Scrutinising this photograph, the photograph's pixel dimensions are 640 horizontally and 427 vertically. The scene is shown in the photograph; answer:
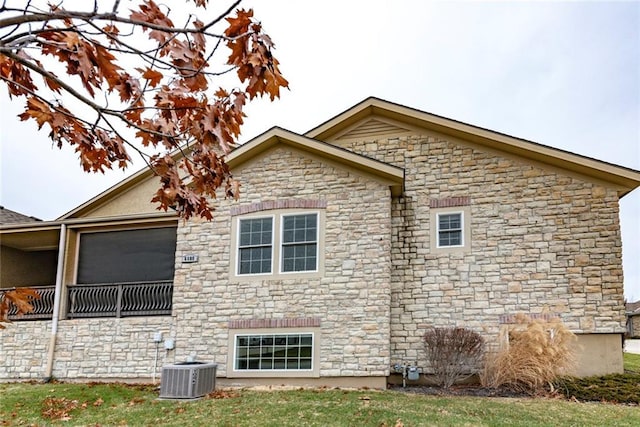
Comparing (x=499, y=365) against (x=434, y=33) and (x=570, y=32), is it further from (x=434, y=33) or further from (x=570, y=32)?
(x=570, y=32)

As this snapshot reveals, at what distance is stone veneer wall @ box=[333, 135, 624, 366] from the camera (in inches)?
496

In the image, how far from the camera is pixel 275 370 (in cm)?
1279

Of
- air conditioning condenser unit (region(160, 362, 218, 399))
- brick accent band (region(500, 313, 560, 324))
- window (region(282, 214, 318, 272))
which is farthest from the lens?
window (region(282, 214, 318, 272))

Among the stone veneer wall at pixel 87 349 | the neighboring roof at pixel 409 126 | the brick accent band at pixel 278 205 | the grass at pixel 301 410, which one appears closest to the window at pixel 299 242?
the brick accent band at pixel 278 205

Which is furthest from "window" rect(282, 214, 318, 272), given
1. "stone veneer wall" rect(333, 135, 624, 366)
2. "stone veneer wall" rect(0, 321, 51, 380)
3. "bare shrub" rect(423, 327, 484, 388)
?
"stone veneer wall" rect(0, 321, 51, 380)

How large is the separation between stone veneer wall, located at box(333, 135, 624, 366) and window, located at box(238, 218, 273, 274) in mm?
Answer: 2846

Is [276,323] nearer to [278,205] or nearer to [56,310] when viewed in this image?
[278,205]

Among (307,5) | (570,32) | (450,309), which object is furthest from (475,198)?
(307,5)

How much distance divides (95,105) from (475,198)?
35.1 feet

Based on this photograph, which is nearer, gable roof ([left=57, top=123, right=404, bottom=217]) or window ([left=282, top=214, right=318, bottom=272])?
gable roof ([left=57, top=123, right=404, bottom=217])

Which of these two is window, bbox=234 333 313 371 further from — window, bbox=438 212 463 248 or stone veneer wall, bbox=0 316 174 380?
window, bbox=438 212 463 248

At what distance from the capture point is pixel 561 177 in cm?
1321

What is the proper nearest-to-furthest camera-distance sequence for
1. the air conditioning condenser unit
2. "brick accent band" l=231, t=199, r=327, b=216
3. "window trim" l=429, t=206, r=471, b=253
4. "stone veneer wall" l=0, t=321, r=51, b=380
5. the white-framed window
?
1. the air conditioning condenser unit
2. "brick accent band" l=231, t=199, r=327, b=216
3. "window trim" l=429, t=206, r=471, b=253
4. the white-framed window
5. "stone veneer wall" l=0, t=321, r=51, b=380

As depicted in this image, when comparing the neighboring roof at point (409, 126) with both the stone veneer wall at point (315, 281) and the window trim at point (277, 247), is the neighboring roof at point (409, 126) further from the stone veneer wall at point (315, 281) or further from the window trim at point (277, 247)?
the window trim at point (277, 247)
